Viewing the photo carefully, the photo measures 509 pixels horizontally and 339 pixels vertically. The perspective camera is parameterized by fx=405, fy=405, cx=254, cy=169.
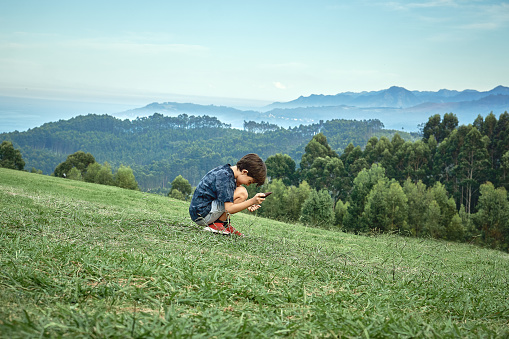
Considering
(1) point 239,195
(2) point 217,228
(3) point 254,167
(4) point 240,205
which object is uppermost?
(3) point 254,167

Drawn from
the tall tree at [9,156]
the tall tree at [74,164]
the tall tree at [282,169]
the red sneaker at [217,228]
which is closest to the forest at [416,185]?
the tall tree at [282,169]

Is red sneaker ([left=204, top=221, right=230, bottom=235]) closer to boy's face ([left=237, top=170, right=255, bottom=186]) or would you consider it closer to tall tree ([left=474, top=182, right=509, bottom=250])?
boy's face ([left=237, top=170, right=255, bottom=186])

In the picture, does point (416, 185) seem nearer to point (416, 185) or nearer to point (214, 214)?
point (416, 185)

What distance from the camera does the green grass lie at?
315 cm

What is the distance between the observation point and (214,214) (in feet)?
25.8

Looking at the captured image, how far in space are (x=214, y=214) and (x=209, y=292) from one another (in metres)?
3.90

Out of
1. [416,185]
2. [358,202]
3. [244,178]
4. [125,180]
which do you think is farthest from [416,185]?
[244,178]

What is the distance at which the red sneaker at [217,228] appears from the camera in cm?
777

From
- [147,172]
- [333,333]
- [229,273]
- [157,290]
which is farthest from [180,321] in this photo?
[147,172]

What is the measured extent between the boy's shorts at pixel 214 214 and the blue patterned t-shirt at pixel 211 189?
7cm

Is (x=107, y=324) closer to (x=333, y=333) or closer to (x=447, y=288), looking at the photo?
(x=333, y=333)

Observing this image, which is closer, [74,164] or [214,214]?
[214,214]

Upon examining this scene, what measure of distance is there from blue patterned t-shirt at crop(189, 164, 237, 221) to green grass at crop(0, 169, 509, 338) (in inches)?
38.8

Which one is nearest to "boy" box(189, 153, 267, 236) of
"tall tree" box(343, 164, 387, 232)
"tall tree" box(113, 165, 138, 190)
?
"tall tree" box(343, 164, 387, 232)
